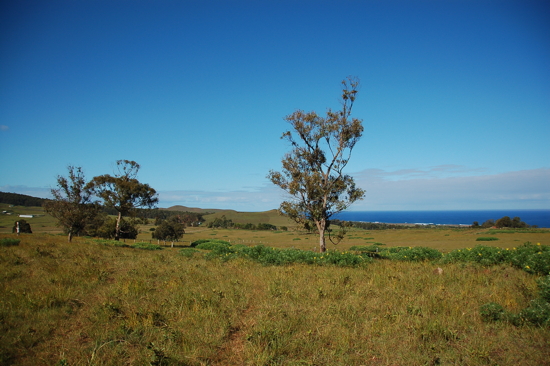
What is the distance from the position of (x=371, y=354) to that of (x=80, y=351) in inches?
189

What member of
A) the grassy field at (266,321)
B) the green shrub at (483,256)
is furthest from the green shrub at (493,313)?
the green shrub at (483,256)

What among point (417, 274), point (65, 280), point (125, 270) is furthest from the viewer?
point (125, 270)

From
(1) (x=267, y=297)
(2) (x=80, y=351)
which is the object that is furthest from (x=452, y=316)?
(2) (x=80, y=351)

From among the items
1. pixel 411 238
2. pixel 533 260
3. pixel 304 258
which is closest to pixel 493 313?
pixel 533 260

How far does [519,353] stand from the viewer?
14.9 feet

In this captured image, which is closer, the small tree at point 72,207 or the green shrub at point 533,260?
the green shrub at point 533,260

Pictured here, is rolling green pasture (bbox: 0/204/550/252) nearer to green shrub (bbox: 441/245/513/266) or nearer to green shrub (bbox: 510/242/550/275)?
green shrub (bbox: 441/245/513/266)

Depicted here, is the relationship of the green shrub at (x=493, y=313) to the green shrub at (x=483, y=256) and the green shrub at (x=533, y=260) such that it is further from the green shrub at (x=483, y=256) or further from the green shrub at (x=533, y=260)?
the green shrub at (x=483, y=256)

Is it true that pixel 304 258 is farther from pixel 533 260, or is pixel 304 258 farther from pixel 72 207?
pixel 72 207

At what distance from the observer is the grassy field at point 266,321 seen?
4488mm

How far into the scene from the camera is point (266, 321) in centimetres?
552

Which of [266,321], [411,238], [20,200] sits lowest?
[411,238]

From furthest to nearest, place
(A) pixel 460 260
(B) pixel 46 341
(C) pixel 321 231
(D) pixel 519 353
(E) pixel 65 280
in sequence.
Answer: (C) pixel 321 231
(A) pixel 460 260
(E) pixel 65 280
(B) pixel 46 341
(D) pixel 519 353

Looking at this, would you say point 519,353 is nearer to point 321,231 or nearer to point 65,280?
point 65,280
